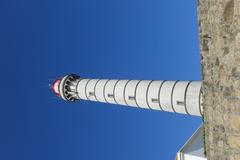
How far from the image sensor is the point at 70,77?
103ft

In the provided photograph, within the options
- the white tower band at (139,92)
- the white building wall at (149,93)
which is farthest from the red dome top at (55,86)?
the white building wall at (149,93)

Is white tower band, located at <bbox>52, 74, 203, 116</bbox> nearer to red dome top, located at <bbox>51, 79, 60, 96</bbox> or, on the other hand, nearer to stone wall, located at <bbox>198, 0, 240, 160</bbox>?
red dome top, located at <bbox>51, 79, 60, 96</bbox>

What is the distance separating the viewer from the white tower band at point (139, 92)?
61.1ft

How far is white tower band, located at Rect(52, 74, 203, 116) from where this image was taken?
61.1ft

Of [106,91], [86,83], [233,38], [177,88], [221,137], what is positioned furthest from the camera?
[86,83]

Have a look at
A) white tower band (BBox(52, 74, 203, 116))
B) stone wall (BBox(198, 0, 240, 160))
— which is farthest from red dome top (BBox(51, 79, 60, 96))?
stone wall (BBox(198, 0, 240, 160))

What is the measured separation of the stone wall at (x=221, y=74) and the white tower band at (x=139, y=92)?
994 centimetres

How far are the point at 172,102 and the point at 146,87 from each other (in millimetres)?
2600

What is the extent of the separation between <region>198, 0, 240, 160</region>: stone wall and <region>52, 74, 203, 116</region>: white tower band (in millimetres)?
9941

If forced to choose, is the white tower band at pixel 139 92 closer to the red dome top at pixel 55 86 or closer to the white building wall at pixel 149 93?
the white building wall at pixel 149 93

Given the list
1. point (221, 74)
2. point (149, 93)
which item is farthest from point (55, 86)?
point (221, 74)

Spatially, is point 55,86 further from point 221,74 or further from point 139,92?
point 221,74

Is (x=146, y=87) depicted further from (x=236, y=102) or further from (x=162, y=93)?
(x=236, y=102)

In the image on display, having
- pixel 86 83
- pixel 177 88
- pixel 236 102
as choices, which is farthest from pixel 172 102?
pixel 236 102
